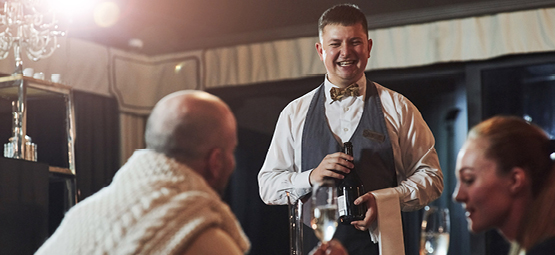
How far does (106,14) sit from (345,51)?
9.32ft

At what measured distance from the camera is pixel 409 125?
2.21 metres

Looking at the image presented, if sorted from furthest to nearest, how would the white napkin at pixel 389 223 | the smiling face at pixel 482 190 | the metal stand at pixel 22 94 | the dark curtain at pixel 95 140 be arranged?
the dark curtain at pixel 95 140, the metal stand at pixel 22 94, the white napkin at pixel 389 223, the smiling face at pixel 482 190

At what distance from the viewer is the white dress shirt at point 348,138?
6.85 feet

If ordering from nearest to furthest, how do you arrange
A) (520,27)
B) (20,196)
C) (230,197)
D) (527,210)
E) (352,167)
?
(527,210) → (352,167) → (20,196) → (520,27) → (230,197)

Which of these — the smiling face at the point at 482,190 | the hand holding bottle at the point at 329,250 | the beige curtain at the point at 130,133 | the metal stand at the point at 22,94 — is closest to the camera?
the smiling face at the point at 482,190

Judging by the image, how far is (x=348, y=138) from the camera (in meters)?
2.22

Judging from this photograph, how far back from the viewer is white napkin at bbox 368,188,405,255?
200 centimetres

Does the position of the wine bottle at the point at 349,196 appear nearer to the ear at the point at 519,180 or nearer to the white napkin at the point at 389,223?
the white napkin at the point at 389,223

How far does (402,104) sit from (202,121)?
4.19 ft

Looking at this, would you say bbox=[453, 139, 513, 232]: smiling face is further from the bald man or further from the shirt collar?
the shirt collar

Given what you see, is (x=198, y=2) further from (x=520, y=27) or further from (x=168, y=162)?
(x=168, y=162)

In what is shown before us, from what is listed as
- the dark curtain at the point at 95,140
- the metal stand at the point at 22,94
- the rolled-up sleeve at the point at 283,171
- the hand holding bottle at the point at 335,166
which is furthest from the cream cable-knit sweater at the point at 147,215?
the dark curtain at the point at 95,140

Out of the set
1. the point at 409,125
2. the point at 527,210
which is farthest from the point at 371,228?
the point at 527,210

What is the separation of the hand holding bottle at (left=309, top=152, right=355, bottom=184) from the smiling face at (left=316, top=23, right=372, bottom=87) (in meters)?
0.39
